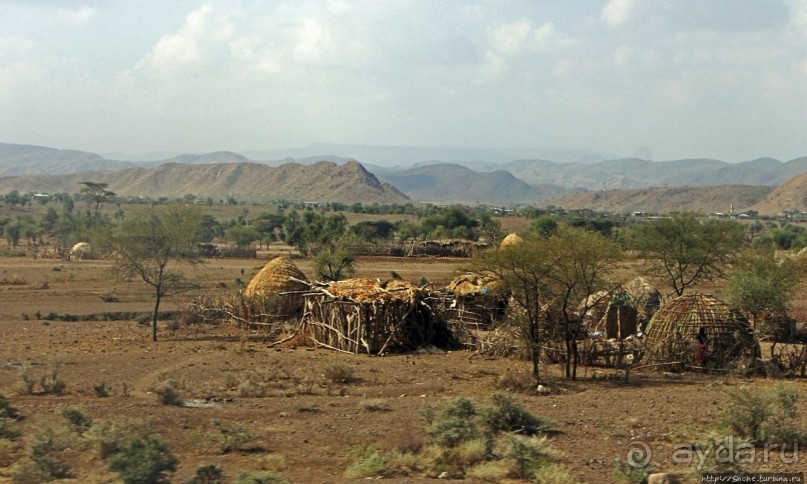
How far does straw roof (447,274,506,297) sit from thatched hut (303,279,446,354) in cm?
168

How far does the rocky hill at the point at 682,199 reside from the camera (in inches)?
6575

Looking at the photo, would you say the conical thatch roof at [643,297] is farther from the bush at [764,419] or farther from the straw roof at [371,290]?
the bush at [764,419]

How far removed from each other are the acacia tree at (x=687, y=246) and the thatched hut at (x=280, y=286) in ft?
39.0

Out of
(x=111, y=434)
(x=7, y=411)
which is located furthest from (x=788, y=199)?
(x=111, y=434)

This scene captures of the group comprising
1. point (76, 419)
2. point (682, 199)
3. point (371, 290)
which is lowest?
point (76, 419)

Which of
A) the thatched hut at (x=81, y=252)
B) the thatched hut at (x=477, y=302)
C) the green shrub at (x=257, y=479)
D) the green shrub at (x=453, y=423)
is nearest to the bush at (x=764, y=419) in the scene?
the green shrub at (x=453, y=423)

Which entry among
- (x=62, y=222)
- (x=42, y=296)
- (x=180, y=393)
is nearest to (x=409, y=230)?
(x=62, y=222)

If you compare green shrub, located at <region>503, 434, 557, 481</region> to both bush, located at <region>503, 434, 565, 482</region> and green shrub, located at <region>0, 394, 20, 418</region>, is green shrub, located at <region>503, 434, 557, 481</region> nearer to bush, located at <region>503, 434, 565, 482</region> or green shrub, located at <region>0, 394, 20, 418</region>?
bush, located at <region>503, 434, 565, 482</region>

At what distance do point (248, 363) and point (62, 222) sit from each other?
183 ft

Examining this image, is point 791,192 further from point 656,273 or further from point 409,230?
point 656,273

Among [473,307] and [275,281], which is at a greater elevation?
[275,281]

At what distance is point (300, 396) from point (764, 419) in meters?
7.77

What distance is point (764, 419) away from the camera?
12.0 metres

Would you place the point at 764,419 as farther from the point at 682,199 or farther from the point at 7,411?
the point at 682,199
